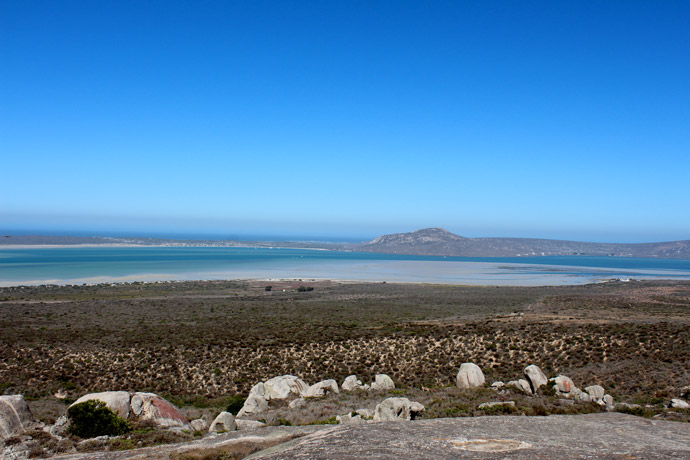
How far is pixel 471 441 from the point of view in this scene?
8.88m

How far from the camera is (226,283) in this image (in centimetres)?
7781

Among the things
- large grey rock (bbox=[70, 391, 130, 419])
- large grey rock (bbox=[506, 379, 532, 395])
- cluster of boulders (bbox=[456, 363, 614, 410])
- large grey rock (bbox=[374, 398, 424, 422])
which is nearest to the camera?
large grey rock (bbox=[374, 398, 424, 422])

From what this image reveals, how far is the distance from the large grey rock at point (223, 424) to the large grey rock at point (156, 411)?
1175mm

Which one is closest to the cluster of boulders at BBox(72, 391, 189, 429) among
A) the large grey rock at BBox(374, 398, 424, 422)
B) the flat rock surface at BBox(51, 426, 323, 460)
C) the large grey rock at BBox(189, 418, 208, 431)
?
the large grey rock at BBox(189, 418, 208, 431)

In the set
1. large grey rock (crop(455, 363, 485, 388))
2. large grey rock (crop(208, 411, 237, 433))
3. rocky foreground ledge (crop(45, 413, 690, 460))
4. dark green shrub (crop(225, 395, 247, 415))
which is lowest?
dark green shrub (crop(225, 395, 247, 415))

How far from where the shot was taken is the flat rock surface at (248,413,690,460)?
802cm

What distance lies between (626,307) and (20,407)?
4865 cm

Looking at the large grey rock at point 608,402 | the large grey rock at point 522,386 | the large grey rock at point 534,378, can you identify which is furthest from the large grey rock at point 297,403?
the large grey rock at point 608,402

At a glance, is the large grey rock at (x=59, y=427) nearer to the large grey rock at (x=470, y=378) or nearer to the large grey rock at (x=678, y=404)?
the large grey rock at (x=470, y=378)

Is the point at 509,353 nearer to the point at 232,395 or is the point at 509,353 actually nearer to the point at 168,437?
the point at 232,395

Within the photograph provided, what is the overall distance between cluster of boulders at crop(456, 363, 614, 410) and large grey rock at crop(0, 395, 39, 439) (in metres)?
15.7

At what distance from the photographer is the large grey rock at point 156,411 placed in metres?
13.5

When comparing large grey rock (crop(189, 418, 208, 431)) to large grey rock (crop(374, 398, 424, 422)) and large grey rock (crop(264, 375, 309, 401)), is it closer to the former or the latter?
large grey rock (crop(264, 375, 309, 401))

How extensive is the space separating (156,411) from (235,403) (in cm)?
486
